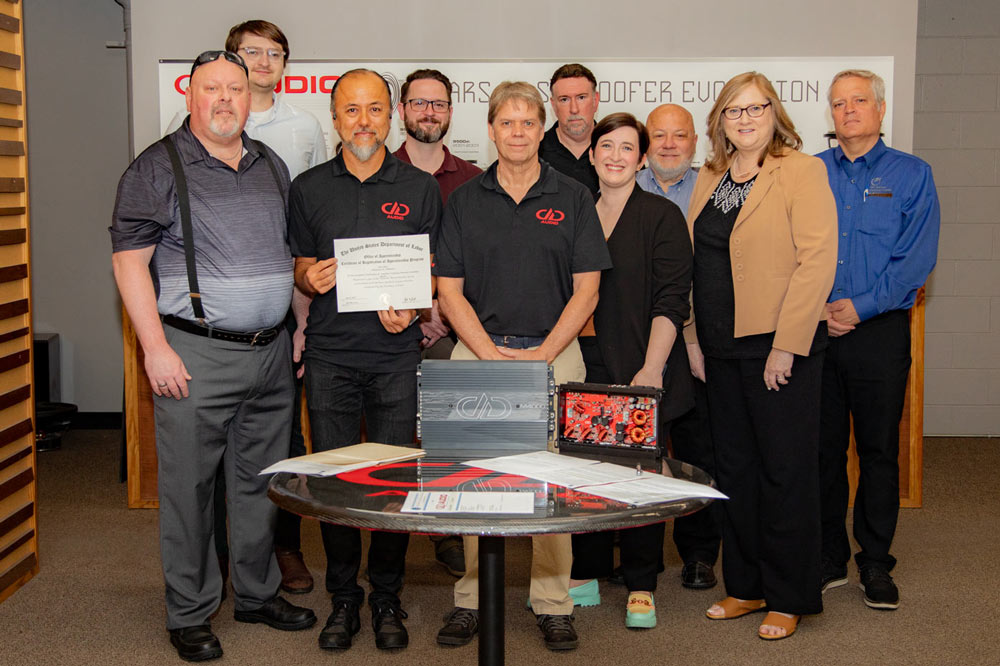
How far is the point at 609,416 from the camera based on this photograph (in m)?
2.18

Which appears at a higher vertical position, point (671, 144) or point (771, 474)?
point (671, 144)

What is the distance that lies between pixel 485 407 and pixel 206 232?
3.87ft

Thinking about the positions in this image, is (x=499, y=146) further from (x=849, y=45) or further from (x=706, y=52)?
(x=849, y=45)

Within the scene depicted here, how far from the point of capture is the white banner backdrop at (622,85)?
4.67 m

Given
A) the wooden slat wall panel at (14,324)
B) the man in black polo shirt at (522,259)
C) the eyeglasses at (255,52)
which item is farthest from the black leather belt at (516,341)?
the wooden slat wall panel at (14,324)

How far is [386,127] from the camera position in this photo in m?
3.04

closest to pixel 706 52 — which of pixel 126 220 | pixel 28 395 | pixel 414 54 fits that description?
pixel 414 54

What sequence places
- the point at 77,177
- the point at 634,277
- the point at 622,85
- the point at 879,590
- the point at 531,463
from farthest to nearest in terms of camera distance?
the point at 77,177 < the point at 622,85 < the point at 879,590 < the point at 634,277 < the point at 531,463

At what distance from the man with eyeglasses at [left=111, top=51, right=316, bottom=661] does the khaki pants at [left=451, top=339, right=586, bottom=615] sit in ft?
2.15

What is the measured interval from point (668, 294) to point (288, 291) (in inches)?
48.4

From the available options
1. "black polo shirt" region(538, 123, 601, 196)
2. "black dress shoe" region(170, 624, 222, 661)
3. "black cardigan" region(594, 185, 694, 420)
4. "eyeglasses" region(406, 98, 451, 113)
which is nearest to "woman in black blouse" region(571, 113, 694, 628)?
"black cardigan" region(594, 185, 694, 420)

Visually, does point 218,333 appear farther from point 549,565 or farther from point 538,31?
point 538,31

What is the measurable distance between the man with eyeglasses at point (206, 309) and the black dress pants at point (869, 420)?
6.45 feet

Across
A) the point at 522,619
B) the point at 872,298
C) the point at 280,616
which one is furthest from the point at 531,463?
the point at 872,298
